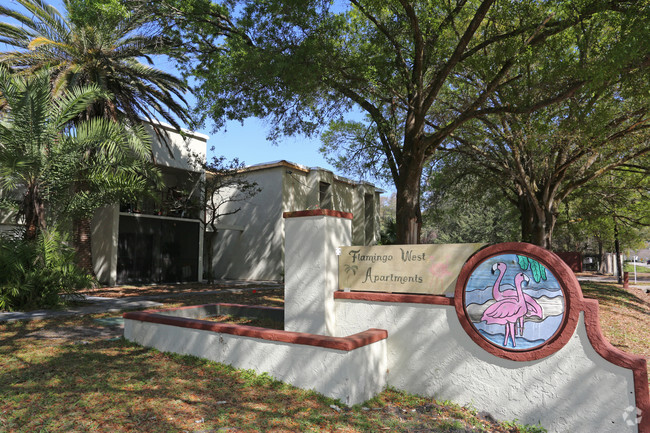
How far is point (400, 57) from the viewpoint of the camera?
10.9m

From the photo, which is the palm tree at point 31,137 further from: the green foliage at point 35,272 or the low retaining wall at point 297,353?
the low retaining wall at point 297,353

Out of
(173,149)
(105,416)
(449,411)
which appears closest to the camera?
(105,416)

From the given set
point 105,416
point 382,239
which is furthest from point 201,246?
point 105,416

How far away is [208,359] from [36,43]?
480 inches

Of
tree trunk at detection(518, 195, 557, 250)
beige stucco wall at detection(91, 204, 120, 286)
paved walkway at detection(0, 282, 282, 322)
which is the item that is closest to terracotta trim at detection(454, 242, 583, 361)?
paved walkway at detection(0, 282, 282, 322)

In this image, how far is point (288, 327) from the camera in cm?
618

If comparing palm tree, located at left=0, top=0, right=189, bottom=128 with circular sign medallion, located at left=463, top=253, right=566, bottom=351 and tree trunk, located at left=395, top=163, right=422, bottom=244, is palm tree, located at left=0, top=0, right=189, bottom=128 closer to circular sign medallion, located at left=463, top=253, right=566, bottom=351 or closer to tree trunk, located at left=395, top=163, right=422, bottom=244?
tree trunk, located at left=395, top=163, right=422, bottom=244

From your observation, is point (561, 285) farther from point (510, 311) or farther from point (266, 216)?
point (266, 216)

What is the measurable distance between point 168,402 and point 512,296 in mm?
3867

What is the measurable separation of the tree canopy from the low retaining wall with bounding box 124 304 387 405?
19.2 feet

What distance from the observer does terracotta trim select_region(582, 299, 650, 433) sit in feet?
12.5

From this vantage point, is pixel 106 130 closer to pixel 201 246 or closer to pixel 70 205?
pixel 70 205

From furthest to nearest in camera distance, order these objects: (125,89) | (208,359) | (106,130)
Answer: (125,89) → (106,130) → (208,359)

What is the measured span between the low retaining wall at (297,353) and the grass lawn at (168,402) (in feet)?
0.45
